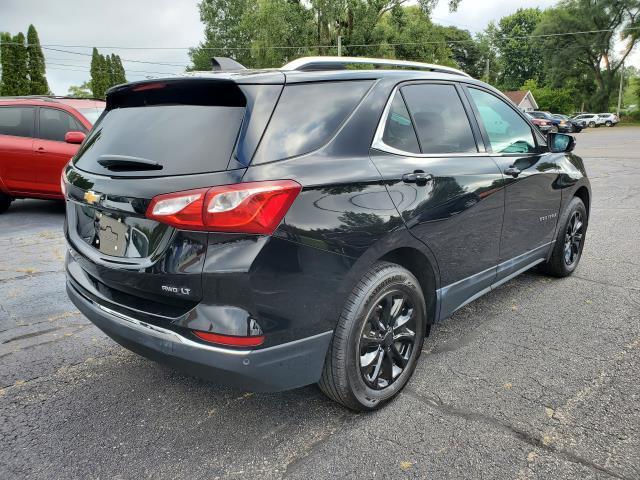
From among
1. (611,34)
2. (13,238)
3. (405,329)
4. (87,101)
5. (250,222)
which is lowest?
(13,238)

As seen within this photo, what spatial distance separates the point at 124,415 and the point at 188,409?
0.32 meters

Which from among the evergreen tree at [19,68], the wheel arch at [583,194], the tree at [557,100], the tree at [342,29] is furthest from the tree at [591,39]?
the wheel arch at [583,194]

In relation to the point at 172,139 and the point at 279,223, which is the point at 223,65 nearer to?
the point at 172,139

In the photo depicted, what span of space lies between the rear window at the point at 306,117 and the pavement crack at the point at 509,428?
148 centimetres

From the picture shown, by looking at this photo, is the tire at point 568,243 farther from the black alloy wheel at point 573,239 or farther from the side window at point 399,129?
the side window at point 399,129

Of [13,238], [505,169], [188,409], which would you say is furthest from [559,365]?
[13,238]

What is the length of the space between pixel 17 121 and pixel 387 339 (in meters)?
7.50

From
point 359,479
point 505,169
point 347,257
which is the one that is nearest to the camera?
point 359,479

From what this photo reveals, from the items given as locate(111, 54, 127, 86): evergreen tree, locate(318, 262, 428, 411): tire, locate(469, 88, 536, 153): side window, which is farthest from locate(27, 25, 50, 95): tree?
locate(318, 262, 428, 411): tire

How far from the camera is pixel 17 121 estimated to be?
7.70 m

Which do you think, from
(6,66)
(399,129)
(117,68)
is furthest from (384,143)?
(117,68)

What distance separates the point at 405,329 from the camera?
2.71 meters

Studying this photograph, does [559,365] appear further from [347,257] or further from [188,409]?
[188,409]

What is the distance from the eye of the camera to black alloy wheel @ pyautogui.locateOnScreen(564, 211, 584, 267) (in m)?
4.55
